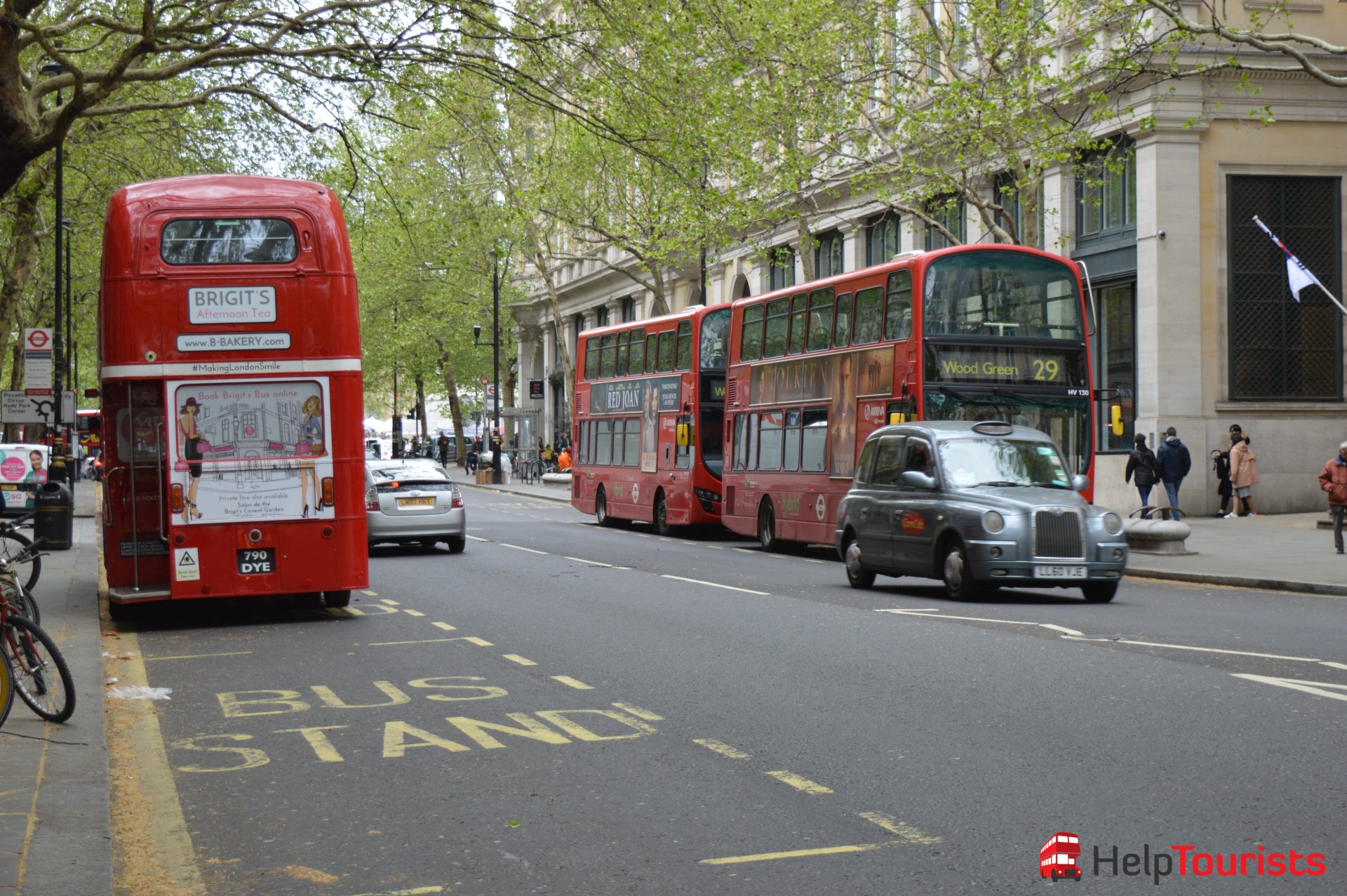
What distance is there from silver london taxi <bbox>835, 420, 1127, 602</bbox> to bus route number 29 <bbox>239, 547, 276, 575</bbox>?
21.8 ft

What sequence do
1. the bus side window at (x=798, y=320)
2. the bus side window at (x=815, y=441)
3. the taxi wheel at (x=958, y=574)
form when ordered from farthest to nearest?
1. the bus side window at (x=798, y=320)
2. the bus side window at (x=815, y=441)
3. the taxi wheel at (x=958, y=574)

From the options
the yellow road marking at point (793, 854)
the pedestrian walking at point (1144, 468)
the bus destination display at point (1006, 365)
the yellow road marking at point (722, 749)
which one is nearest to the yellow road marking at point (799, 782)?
the yellow road marking at point (722, 749)

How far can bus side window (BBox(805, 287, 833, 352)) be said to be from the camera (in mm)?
24969

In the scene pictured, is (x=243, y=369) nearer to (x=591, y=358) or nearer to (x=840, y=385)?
(x=840, y=385)

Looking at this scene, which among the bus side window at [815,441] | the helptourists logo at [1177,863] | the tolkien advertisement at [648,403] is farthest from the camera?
the tolkien advertisement at [648,403]

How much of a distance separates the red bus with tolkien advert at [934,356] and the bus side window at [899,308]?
0.8 inches

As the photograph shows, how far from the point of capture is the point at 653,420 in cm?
3297

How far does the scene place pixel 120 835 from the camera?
676 centimetres

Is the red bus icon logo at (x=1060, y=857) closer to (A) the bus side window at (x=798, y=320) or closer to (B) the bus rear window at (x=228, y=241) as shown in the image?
(B) the bus rear window at (x=228, y=241)

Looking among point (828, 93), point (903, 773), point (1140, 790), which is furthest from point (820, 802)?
point (828, 93)

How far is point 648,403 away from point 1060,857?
90.4ft

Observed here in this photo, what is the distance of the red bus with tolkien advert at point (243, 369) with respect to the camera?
47.5 feet

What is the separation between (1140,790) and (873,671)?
4031 mm

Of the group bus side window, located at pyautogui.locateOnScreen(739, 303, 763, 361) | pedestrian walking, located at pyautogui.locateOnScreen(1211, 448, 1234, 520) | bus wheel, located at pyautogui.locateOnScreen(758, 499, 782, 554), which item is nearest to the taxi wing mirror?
bus wheel, located at pyautogui.locateOnScreen(758, 499, 782, 554)
